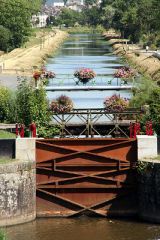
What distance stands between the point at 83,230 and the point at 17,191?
8.97ft

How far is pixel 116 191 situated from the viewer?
32000 mm

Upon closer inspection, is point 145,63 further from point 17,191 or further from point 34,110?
point 17,191

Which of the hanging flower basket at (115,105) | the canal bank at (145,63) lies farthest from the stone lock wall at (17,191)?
the canal bank at (145,63)

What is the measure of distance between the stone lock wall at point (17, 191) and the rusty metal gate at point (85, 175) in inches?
28.4

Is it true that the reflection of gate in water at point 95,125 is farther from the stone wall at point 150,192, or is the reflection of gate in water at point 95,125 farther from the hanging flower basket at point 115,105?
the stone wall at point 150,192

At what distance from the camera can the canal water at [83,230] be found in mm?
28969

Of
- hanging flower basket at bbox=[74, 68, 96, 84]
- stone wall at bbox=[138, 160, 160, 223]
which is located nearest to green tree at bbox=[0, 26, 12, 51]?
hanging flower basket at bbox=[74, 68, 96, 84]

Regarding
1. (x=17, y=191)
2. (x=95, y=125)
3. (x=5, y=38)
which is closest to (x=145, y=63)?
(x=5, y=38)

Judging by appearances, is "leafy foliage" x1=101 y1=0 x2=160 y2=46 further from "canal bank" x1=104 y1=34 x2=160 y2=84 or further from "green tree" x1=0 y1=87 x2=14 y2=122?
"green tree" x1=0 y1=87 x2=14 y2=122

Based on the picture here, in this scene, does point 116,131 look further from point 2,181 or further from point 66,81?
point 66,81

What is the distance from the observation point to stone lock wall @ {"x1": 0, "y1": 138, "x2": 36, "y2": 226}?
30.1 m

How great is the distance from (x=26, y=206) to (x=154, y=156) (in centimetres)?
500

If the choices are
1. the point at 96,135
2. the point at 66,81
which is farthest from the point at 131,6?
the point at 96,135

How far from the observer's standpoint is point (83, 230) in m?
29.8
